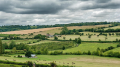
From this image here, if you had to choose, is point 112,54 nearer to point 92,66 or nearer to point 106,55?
point 106,55

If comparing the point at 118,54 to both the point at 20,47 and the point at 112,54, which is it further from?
the point at 20,47

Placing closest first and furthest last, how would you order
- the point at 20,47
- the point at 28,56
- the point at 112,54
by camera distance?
the point at 28,56
the point at 112,54
the point at 20,47

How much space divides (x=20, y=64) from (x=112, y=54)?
174 ft

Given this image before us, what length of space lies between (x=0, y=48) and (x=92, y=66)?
59.4m

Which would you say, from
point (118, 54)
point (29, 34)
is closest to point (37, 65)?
point (118, 54)

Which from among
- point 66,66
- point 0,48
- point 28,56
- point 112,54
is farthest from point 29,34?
point 66,66

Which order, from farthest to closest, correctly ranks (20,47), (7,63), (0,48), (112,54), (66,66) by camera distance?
(20,47), (0,48), (112,54), (7,63), (66,66)

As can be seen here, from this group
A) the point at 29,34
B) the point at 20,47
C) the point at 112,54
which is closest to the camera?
the point at 112,54

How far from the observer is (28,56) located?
75375 millimetres

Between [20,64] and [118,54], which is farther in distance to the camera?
[118,54]

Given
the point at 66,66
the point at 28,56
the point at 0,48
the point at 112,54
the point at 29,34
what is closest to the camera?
the point at 66,66

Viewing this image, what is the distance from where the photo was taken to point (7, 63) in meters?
58.8

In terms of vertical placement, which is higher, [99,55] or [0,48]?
[0,48]

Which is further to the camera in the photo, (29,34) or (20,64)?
(29,34)
